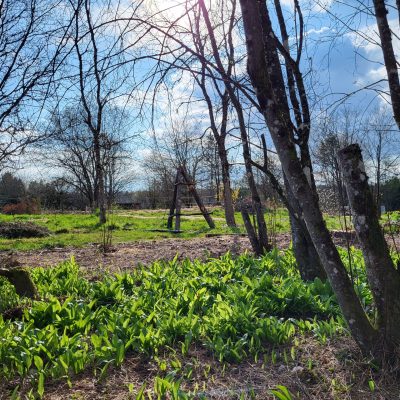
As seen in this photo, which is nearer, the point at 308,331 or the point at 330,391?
the point at 330,391

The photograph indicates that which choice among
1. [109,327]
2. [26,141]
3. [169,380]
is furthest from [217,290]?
[26,141]

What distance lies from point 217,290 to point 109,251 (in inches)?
170

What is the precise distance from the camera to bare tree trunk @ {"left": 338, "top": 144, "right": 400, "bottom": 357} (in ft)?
9.13

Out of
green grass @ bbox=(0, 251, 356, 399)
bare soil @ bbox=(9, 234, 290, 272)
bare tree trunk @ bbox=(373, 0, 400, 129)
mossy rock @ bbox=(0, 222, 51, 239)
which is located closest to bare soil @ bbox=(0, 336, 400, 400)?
green grass @ bbox=(0, 251, 356, 399)

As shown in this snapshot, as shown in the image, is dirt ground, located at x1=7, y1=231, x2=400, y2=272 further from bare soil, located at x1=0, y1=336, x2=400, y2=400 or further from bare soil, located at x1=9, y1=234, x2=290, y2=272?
bare soil, located at x1=0, y1=336, x2=400, y2=400

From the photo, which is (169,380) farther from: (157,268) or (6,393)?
(157,268)

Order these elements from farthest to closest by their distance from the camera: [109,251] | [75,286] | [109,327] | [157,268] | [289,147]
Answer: [109,251] → [157,268] → [75,286] → [109,327] → [289,147]

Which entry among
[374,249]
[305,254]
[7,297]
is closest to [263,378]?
[374,249]

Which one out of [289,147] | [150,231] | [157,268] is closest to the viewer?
[289,147]

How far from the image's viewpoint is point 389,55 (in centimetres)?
338

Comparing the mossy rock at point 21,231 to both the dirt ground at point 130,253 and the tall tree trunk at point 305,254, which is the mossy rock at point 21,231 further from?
the tall tree trunk at point 305,254

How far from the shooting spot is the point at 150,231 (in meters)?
13.7

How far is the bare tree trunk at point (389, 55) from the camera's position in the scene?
327cm

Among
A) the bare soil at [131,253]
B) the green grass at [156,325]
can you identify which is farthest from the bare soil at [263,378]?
the bare soil at [131,253]
